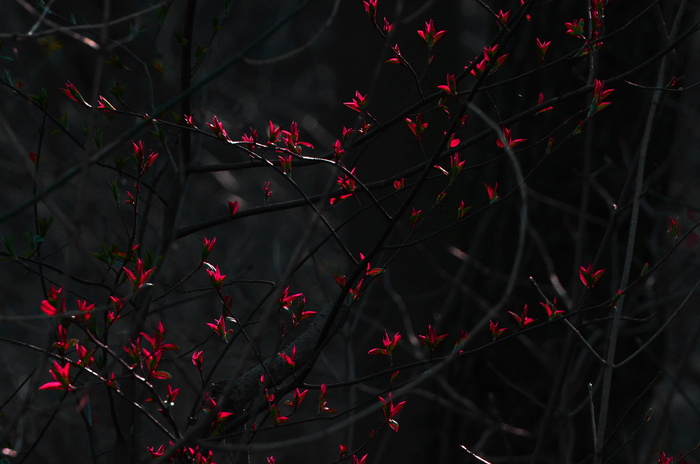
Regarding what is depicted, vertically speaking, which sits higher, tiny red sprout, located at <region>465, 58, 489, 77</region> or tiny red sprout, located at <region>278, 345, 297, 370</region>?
tiny red sprout, located at <region>465, 58, 489, 77</region>

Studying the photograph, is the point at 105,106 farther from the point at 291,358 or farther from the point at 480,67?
the point at 480,67

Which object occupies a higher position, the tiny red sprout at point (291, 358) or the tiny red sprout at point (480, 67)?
the tiny red sprout at point (480, 67)

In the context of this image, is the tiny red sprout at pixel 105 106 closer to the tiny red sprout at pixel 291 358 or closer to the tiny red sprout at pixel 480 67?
the tiny red sprout at pixel 291 358

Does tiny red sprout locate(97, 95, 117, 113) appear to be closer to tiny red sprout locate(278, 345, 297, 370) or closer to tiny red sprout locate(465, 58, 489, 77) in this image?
tiny red sprout locate(278, 345, 297, 370)

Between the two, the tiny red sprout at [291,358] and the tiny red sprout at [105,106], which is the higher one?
the tiny red sprout at [105,106]

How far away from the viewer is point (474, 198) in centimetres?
301

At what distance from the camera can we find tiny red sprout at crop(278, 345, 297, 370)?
58.6 inches

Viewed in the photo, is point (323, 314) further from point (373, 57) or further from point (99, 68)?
point (373, 57)

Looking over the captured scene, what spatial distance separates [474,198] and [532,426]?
0.90 meters

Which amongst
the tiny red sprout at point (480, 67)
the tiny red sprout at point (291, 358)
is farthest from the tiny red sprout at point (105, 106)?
the tiny red sprout at point (480, 67)

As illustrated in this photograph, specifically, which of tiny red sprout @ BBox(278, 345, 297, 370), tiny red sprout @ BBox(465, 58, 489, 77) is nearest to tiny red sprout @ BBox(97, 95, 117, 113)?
tiny red sprout @ BBox(278, 345, 297, 370)

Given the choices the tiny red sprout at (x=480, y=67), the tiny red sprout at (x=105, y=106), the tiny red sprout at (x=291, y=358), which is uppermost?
the tiny red sprout at (x=105, y=106)

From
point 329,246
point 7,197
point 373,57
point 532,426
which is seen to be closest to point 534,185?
point 532,426

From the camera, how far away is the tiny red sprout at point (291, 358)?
4.89 ft
